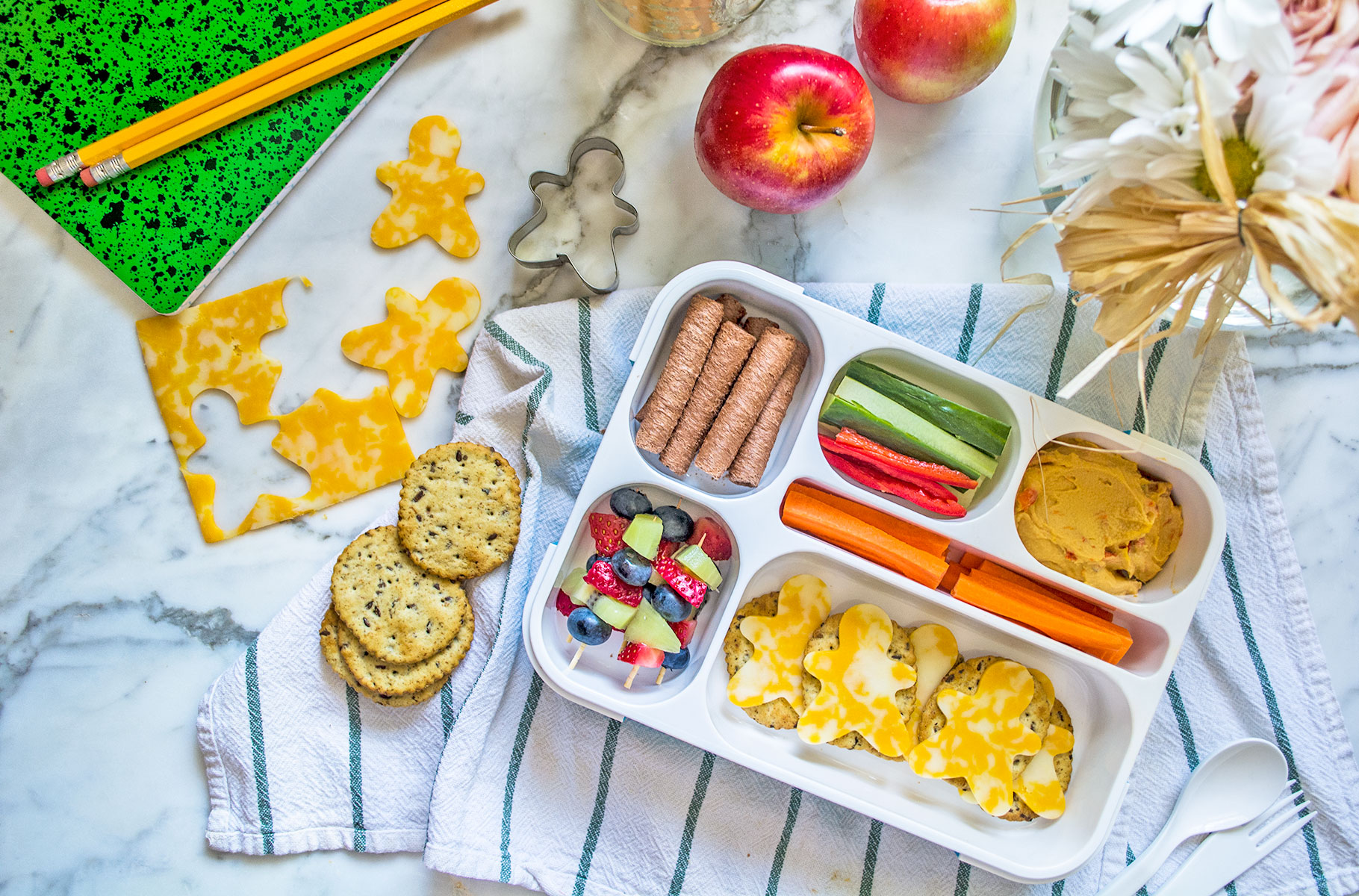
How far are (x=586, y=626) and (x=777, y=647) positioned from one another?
31 cm

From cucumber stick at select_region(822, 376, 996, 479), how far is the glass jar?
0.61 meters

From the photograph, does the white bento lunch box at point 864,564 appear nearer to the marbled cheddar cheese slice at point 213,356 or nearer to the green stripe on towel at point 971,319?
the green stripe on towel at point 971,319

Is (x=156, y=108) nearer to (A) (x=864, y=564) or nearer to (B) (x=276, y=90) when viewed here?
(B) (x=276, y=90)

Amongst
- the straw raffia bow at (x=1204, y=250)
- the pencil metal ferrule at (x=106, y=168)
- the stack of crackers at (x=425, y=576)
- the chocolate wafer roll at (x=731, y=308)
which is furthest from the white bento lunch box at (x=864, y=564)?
the pencil metal ferrule at (x=106, y=168)

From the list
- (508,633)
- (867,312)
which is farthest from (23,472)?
(867,312)

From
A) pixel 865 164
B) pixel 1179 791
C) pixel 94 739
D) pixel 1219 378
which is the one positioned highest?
pixel 865 164

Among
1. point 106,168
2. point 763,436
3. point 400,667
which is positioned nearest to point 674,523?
point 763,436

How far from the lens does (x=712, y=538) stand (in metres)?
1.41

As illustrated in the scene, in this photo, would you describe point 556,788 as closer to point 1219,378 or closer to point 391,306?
point 391,306

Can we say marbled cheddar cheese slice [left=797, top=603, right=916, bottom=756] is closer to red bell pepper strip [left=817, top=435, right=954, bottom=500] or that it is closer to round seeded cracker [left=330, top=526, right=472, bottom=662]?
red bell pepper strip [left=817, top=435, right=954, bottom=500]

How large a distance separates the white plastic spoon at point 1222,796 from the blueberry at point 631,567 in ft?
2.94

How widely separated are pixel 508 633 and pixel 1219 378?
47.6 inches

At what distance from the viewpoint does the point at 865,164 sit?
1498mm

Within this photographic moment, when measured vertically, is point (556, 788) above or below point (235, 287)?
below
